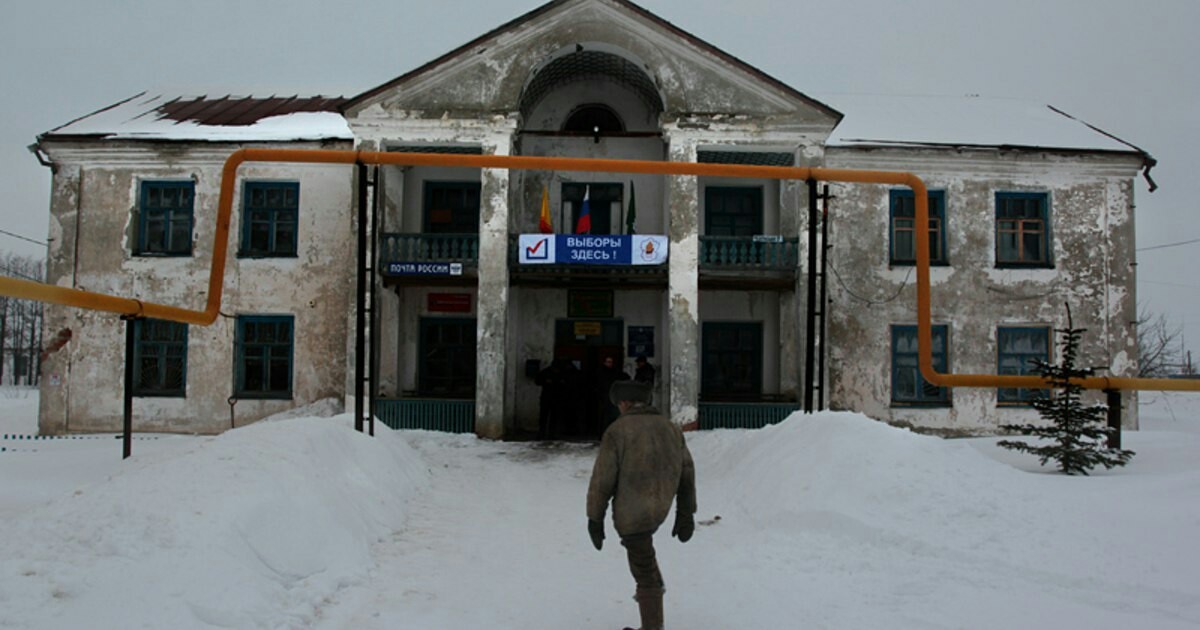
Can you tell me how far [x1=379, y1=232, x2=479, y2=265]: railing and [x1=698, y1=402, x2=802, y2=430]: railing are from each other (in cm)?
602

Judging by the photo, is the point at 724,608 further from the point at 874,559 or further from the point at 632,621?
the point at 874,559

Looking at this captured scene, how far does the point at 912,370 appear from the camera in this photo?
18016 mm

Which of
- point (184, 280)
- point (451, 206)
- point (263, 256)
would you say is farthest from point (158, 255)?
point (451, 206)

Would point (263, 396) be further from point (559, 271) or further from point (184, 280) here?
point (559, 271)

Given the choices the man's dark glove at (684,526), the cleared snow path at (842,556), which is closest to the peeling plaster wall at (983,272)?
the cleared snow path at (842,556)

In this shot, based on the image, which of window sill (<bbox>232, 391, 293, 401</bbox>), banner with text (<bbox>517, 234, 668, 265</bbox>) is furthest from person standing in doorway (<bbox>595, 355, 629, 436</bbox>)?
window sill (<bbox>232, 391, 293, 401</bbox>)

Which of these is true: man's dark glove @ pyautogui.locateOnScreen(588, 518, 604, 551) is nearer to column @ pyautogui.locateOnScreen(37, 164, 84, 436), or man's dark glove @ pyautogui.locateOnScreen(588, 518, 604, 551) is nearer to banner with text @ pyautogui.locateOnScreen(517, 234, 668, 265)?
banner with text @ pyautogui.locateOnScreen(517, 234, 668, 265)

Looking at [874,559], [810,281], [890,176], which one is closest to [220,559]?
[874,559]

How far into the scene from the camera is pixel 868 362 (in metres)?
17.8

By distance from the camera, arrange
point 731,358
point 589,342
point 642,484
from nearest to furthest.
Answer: point 642,484 < point 731,358 < point 589,342

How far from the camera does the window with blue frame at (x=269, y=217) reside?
717 inches

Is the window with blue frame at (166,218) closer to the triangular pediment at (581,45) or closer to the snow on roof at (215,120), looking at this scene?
the snow on roof at (215,120)

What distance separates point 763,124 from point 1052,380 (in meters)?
8.97

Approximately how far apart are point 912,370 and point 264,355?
14931mm
